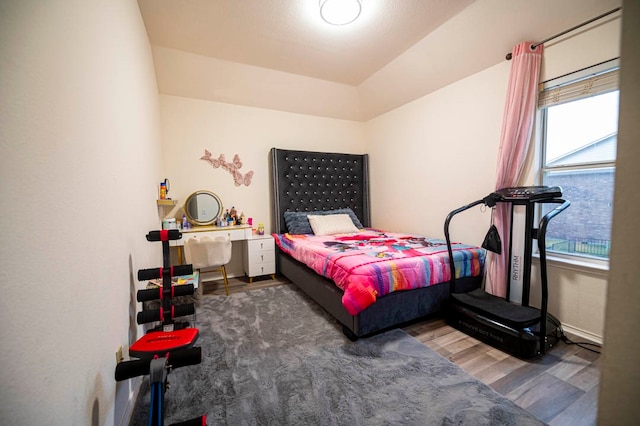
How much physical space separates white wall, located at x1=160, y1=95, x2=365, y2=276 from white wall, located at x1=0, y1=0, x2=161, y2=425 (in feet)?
6.94

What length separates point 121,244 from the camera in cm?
141

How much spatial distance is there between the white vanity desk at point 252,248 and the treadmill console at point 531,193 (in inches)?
111

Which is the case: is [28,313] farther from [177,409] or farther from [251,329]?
[251,329]

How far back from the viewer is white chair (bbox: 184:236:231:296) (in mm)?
2795

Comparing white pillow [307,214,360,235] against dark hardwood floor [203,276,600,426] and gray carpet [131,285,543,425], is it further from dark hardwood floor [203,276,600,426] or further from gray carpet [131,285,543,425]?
dark hardwood floor [203,276,600,426]

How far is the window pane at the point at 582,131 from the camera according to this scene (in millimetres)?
2029

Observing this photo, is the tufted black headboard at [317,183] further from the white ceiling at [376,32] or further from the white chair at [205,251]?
the white ceiling at [376,32]

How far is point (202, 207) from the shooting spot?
3484 mm

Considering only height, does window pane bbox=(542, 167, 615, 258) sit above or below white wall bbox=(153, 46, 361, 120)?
below

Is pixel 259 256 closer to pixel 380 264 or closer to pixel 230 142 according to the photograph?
pixel 230 142

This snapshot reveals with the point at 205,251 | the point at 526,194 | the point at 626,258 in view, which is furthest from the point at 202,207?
the point at 626,258

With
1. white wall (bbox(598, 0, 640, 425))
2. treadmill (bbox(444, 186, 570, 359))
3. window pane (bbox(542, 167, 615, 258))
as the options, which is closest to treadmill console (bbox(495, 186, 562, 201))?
treadmill (bbox(444, 186, 570, 359))

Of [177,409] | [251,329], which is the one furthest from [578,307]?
[177,409]

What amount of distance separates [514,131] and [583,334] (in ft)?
6.09
